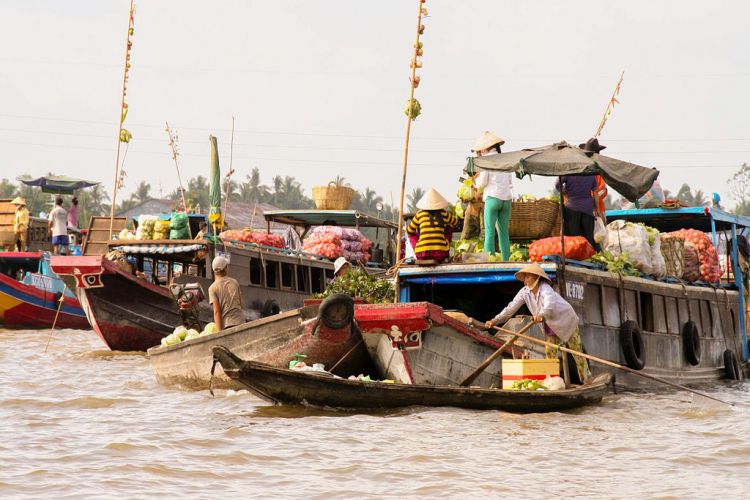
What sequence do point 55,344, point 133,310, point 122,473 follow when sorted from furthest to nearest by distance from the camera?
1. point 55,344
2. point 133,310
3. point 122,473

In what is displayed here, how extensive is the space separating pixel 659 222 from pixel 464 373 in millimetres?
6528

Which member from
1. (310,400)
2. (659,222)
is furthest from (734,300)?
(310,400)

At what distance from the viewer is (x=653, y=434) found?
7.82 m

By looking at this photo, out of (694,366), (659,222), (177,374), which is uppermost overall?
(659,222)

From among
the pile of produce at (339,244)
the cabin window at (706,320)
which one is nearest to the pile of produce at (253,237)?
the pile of produce at (339,244)

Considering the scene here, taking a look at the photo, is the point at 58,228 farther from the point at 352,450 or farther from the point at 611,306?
the point at 352,450

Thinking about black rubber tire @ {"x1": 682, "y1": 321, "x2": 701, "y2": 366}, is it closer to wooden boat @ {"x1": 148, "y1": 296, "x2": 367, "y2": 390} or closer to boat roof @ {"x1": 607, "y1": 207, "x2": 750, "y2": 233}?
boat roof @ {"x1": 607, "y1": 207, "x2": 750, "y2": 233}

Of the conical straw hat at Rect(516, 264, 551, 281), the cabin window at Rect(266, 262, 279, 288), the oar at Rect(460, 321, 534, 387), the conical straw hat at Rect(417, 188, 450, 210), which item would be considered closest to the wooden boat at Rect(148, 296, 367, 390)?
the oar at Rect(460, 321, 534, 387)

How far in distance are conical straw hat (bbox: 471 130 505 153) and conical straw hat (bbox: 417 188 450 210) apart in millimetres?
1145

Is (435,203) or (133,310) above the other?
(435,203)

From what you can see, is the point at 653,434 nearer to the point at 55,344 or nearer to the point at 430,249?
the point at 430,249

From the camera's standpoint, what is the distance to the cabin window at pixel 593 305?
10836 millimetres

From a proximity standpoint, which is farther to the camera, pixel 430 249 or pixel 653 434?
pixel 430 249

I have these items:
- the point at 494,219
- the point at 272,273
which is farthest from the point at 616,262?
the point at 272,273
